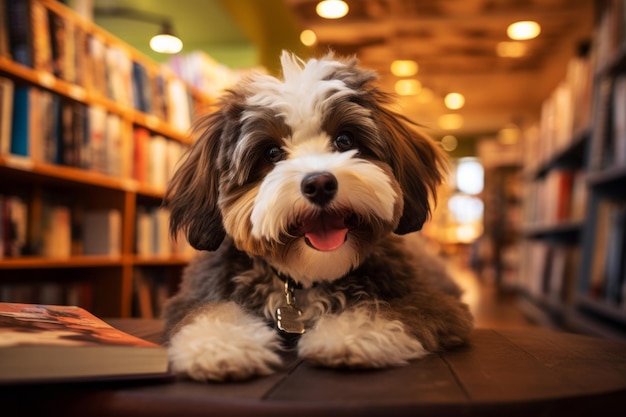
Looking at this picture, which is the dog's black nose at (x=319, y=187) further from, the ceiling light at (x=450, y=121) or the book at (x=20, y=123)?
the ceiling light at (x=450, y=121)

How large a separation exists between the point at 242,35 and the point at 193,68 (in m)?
1.46

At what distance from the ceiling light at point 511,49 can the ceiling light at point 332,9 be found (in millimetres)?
2133

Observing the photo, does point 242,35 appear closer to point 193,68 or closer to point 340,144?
point 193,68

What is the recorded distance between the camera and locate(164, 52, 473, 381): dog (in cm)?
128

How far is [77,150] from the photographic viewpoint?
3.56m

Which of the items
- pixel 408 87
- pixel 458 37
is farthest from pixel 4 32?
pixel 408 87

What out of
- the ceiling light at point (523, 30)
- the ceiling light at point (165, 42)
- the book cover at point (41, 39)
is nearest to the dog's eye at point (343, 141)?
the book cover at point (41, 39)

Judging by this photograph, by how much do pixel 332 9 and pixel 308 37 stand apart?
40.6 inches

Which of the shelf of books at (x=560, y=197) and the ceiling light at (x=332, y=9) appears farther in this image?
the ceiling light at (x=332, y=9)

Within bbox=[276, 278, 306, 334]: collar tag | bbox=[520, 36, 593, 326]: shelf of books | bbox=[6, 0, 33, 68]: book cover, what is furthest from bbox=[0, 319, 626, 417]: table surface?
bbox=[520, 36, 593, 326]: shelf of books

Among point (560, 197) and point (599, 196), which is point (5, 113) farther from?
point (560, 197)

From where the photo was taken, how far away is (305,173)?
1.30 metres

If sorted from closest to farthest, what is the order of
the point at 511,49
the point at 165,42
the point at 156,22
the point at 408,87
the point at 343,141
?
1. the point at 343,141
2. the point at 165,42
3. the point at 156,22
4. the point at 511,49
5. the point at 408,87

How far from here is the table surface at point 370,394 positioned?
858 millimetres
